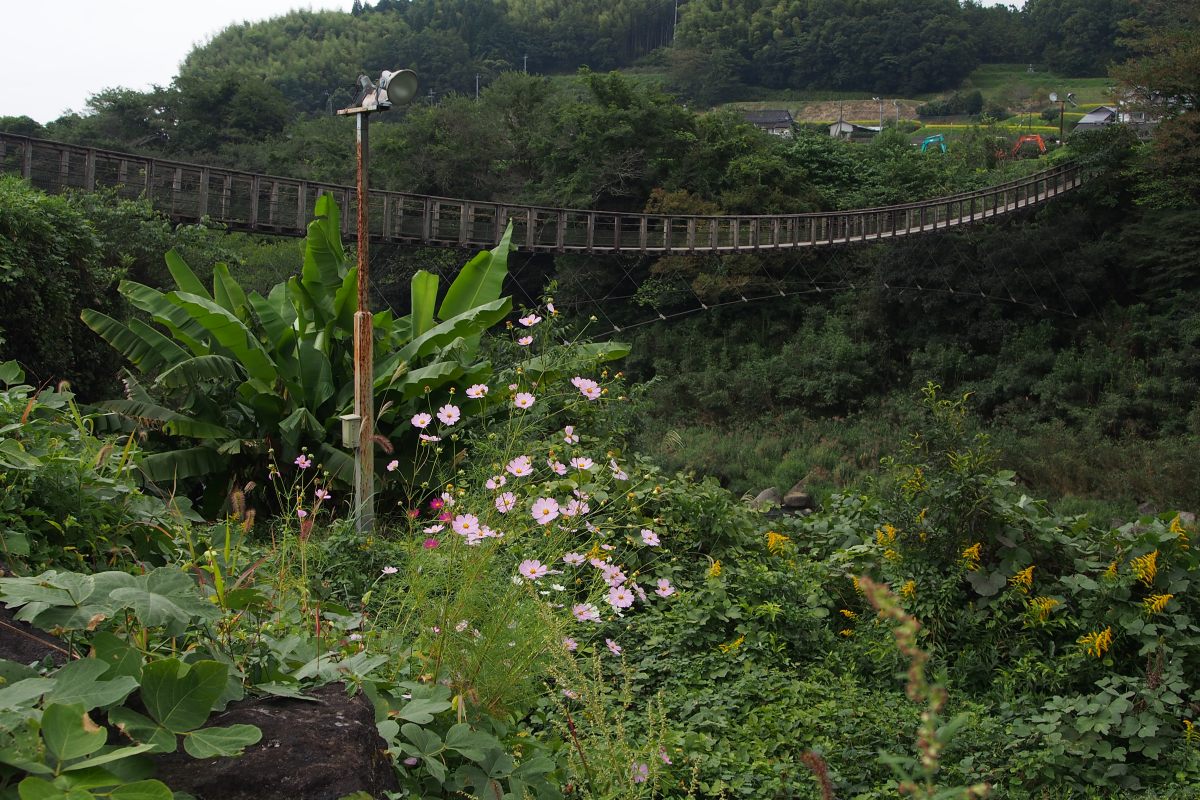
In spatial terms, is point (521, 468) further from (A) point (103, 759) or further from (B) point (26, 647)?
(A) point (103, 759)

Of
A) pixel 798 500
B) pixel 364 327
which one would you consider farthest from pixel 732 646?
pixel 798 500

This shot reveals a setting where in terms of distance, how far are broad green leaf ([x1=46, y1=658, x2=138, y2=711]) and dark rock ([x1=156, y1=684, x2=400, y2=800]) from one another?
129mm

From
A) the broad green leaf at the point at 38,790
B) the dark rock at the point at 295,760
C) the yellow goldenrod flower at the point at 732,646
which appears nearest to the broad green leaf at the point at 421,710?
the dark rock at the point at 295,760

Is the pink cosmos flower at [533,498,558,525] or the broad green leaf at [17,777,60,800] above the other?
the broad green leaf at [17,777,60,800]

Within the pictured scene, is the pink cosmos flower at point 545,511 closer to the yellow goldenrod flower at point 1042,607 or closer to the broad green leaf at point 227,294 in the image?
the yellow goldenrod flower at point 1042,607

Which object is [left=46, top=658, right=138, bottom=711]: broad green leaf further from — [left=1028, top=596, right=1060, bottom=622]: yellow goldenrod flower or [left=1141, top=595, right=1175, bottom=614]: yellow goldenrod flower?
[left=1141, top=595, right=1175, bottom=614]: yellow goldenrod flower

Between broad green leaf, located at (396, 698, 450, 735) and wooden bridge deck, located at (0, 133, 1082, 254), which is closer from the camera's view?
broad green leaf, located at (396, 698, 450, 735)

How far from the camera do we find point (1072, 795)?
2.15m

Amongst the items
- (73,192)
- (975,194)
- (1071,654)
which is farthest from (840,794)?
(975,194)

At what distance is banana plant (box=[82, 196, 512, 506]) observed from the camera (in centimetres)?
418

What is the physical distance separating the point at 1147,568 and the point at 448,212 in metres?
11.8

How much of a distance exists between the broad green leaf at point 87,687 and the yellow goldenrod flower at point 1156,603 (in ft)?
7.94

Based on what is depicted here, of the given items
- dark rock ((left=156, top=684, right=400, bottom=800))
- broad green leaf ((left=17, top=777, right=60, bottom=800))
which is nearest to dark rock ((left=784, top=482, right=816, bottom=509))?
dark rock ((left=156, top=684, right=400, bottom=800))

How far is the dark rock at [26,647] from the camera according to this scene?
113 cm
